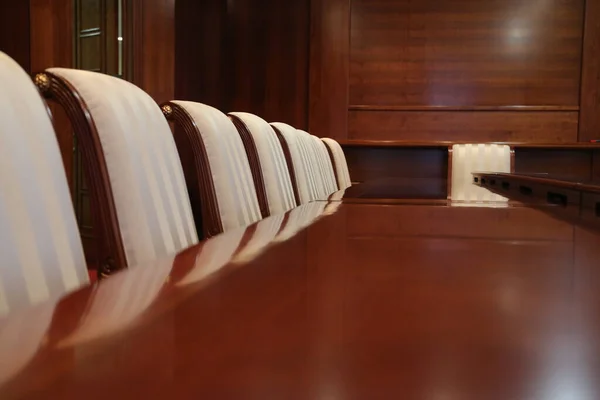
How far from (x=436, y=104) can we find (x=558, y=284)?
429 centimetres

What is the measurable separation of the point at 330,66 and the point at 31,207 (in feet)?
13.5

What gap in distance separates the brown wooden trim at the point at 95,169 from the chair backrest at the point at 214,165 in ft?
0.92

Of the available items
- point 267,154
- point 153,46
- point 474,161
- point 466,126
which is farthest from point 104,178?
point 466,126

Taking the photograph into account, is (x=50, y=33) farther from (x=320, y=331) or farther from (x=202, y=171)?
(x=320, y=331)

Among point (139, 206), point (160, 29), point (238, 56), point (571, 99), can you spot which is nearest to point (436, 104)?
point (571, 99)

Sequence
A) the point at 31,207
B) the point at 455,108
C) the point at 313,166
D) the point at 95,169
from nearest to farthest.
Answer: the point at 31,207 < the point at 95,169 < the point at 313,166 < the point at 455,108

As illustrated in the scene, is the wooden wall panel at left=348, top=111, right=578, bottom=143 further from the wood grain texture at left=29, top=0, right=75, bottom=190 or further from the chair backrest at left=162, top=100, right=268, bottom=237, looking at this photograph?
the chair backrest at left=162, top=100, right=268, bottom=237

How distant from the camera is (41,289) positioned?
0.62 meters

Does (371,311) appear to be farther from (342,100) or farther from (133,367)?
(342,100)

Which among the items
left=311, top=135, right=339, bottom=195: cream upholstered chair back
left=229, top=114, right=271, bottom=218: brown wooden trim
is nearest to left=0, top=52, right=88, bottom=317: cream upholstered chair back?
left=229, top=114, right=271, bottom=218: brown wooden trim

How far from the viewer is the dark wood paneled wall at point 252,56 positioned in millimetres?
4648

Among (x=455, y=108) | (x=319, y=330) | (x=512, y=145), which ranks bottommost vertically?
(x=319, y=330)

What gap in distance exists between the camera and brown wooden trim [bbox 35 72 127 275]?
736 millimetres

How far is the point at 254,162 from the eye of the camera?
1.34m
